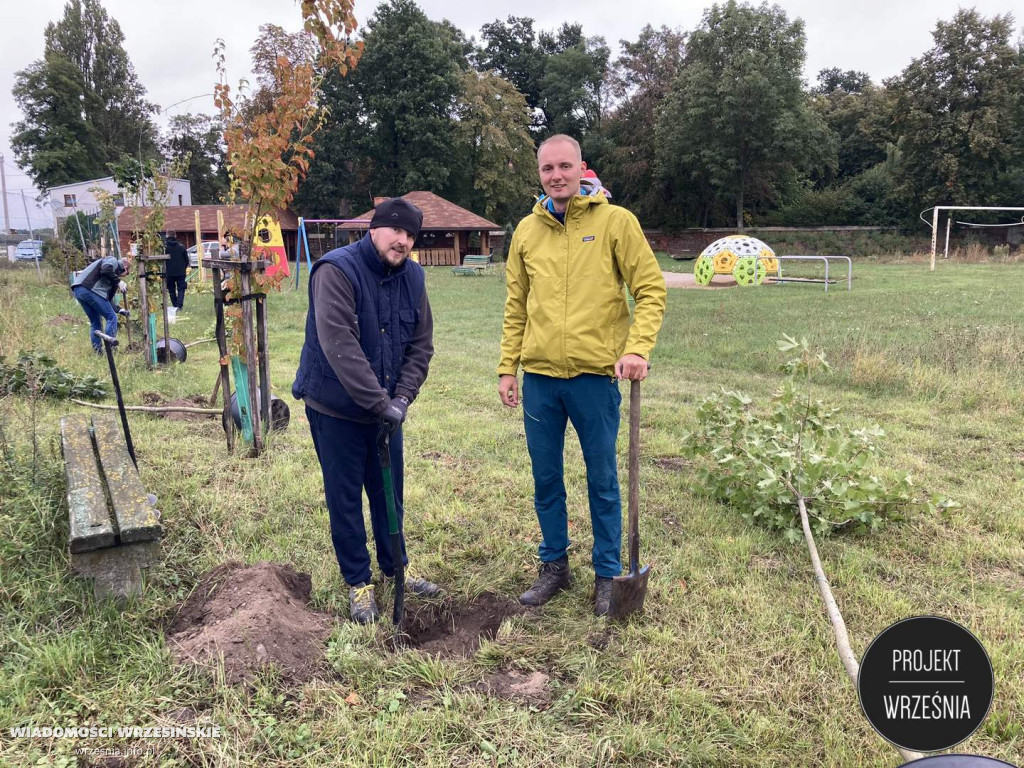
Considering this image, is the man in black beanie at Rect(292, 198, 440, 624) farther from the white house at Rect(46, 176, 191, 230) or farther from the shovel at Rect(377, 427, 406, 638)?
the white house at Rect(46, 176, 191, 230)

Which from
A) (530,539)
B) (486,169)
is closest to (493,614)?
(530,539)

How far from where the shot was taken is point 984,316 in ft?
38.5

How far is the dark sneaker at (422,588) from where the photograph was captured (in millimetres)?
3416

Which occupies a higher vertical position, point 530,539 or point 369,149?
point 369,149

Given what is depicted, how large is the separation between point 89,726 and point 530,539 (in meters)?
2.27

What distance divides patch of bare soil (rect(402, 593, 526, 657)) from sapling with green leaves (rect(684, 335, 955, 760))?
5.31 ft

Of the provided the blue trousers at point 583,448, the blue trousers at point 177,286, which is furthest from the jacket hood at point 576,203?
the blue trousers at point 177,286

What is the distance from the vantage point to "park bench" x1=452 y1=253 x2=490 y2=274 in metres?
29.5

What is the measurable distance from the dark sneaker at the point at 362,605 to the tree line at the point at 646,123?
114 ft

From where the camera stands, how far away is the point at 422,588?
3.43m

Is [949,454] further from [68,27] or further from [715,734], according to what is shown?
[68,27]

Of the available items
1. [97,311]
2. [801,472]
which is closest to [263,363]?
[801,472]

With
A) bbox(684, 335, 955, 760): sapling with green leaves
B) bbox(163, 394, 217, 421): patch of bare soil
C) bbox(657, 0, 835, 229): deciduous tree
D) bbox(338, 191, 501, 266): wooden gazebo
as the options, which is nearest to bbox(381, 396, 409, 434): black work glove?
bbox(684, 335, 955, 760): sapling with green leaves

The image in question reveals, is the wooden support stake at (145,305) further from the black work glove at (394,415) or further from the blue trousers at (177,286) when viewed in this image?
the black work glove at (394,415)
